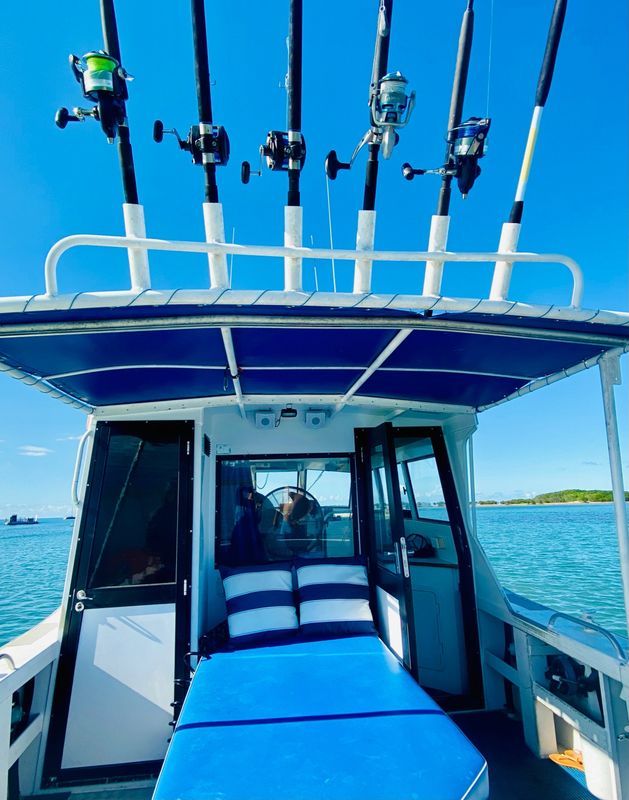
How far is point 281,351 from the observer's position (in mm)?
2326

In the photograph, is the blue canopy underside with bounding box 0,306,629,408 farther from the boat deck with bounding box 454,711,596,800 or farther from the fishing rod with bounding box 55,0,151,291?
the boat deck with bounding box 454,711,596,800

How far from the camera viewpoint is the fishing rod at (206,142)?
1708mm

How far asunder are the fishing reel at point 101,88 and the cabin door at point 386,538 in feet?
8.37

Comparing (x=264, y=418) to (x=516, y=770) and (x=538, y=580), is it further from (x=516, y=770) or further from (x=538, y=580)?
(x=538, y=580)

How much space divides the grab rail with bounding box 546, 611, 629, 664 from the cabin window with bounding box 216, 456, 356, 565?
5.24 ft

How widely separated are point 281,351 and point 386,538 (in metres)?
1.94

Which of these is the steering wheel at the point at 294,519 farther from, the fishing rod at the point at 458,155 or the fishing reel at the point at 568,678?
the fishing rod at the point at 458,155

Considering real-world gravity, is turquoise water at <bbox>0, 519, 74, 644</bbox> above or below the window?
below

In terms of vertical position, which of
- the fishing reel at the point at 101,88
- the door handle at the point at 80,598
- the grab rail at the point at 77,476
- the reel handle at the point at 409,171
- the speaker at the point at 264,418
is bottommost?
the door handle at the point at 80,598

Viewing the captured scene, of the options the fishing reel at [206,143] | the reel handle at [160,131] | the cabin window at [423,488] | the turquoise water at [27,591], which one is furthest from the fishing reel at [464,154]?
the turquoise water at [27,591]

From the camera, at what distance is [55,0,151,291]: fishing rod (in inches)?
64.8

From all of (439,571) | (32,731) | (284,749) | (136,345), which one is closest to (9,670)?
(32,731)

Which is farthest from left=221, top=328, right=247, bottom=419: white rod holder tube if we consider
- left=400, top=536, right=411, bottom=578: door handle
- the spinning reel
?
left=400, top=536, right=411, bottom=578: door handle

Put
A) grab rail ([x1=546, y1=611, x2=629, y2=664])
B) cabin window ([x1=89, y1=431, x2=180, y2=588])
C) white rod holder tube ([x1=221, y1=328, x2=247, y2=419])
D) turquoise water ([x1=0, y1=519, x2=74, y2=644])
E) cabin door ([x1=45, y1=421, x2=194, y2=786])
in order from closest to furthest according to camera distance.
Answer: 1. white rod holder tube ([x1=221, y1=328, x2=247, y2=419])
2. grab rail ([x1=546, y1=611, x2=629, y2=664])
3. cabin door ([x1=45, y1=421, x2=194, y2=786])
4. cabin window ([x1=89, y1=431, x2=180, y2=588])
5. turquoise water ([x1=0, y1=519, x2=74, y2=644])
